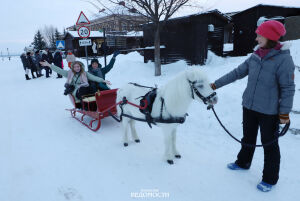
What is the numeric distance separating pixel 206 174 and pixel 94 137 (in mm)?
2553

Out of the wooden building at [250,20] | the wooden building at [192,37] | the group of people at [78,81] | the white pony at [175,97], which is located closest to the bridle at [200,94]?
the white pony at [175,97]

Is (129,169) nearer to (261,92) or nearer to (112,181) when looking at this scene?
(112,181)

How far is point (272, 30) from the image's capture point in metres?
2.06

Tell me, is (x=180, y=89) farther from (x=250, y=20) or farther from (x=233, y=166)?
(x=250, y=20)

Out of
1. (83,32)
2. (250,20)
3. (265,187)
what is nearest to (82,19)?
(83,32)

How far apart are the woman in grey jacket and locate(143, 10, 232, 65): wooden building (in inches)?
306

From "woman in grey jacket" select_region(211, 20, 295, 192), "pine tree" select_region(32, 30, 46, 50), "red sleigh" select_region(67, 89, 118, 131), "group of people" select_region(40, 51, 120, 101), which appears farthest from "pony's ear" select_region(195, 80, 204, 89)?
"pine tree" select_region(32, 30, 46, 50)

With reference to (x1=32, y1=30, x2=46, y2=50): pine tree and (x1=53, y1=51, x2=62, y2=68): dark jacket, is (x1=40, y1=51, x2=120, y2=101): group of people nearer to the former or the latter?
(x1=53, y1=51, x2=62, y2=68): dark jacket

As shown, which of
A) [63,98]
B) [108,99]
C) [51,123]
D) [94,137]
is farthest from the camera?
[63,98]

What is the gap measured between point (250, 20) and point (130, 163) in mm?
13177

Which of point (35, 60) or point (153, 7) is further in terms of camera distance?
point (35, 60)

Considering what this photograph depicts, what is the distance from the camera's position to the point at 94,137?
4.21 metres

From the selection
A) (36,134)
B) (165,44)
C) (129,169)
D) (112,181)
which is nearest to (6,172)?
(36,134)

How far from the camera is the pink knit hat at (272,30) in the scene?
6.71 feet
